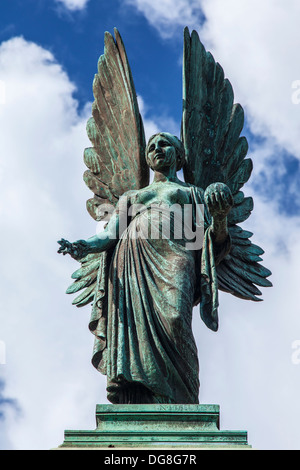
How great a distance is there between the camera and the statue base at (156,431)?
39.5ft

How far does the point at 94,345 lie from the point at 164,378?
3.60 ft

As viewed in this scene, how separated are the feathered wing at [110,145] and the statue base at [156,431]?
8.62 feet

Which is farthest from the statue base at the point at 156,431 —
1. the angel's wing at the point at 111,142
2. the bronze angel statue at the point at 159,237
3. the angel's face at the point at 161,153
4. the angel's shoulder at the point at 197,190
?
the angel's face at the point at 161,153

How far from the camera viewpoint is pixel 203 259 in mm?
13852

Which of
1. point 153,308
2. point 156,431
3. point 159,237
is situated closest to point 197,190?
point 159,237

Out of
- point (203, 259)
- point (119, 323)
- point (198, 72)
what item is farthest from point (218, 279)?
point (198, 72)

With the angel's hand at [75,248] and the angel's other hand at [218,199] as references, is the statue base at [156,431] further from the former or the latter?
the angel's other hand at [218,199]

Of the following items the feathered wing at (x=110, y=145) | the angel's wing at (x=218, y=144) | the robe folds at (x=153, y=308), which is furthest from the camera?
the feathered wing at (x=110, y=145)

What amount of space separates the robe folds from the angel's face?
0.76 m

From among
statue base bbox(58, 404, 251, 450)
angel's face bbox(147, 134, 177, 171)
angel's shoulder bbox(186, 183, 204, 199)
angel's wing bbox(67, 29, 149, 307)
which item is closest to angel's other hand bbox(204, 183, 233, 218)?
angel's shoulder bbox(186, 183, 204, 199)

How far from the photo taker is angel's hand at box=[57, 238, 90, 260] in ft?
43.8

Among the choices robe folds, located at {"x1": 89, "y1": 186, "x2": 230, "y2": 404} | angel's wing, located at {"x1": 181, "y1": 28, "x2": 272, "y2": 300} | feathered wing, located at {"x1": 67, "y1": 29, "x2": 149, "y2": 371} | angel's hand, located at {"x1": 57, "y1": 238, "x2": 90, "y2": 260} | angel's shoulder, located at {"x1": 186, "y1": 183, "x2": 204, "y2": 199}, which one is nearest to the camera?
robe folds, located at {"x1": 89, "y1": 186, "x2": 230, "y2": 404}

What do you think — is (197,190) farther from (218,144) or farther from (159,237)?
(218,144)

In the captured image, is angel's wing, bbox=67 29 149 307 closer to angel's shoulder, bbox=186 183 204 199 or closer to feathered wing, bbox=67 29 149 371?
feathered wing, bbox=67 29 149 371
